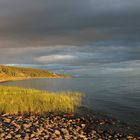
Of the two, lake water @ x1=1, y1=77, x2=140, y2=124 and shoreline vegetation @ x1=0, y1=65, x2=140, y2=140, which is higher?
shoreline vegetation @ x1=0, y1=65, x2=140, y2=140

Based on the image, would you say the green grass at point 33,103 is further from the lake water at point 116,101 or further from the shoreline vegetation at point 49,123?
the lake water at point 116,101

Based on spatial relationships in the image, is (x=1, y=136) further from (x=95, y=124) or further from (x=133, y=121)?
(x=133, y=121)

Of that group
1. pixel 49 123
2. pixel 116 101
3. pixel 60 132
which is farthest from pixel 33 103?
pixel 116 101

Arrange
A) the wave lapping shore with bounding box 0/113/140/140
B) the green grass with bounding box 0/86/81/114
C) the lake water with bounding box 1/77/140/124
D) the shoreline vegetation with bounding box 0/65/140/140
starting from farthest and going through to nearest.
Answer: the lake water with bounding box 1/77/140/124
the green grass with bounding box 0/86/81/114
the shoreline vegetation with bounding box 0/65/140/140
the wave lapping shore with bounding box 0/113/140/140

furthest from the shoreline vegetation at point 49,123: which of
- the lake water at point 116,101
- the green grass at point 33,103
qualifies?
the lake water at point 116,101

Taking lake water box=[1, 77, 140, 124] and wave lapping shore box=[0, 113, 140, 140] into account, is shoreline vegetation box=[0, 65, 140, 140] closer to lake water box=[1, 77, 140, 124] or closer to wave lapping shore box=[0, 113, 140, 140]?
wave lapping shore box=[0, 113, 140, 140]

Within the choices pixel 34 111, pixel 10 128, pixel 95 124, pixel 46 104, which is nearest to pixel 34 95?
pixel 46 104

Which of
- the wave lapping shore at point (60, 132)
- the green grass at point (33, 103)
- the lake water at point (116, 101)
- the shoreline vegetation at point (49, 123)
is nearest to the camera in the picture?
the wave lapping shore at point (60, 132)

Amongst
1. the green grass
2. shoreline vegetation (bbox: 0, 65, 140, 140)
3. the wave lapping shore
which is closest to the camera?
the wave lapping shore

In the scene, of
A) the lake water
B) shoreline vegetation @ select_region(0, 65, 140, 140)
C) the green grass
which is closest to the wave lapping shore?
shoreline vegetation @ select_region(0, 65, 140, 140)

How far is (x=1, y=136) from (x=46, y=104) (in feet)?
49.4

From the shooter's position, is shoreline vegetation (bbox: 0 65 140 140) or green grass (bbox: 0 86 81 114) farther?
green grass (bbox: 0 86 81 114)

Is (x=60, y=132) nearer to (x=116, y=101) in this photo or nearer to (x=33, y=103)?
(x=33, y=103)

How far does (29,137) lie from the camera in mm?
14812
